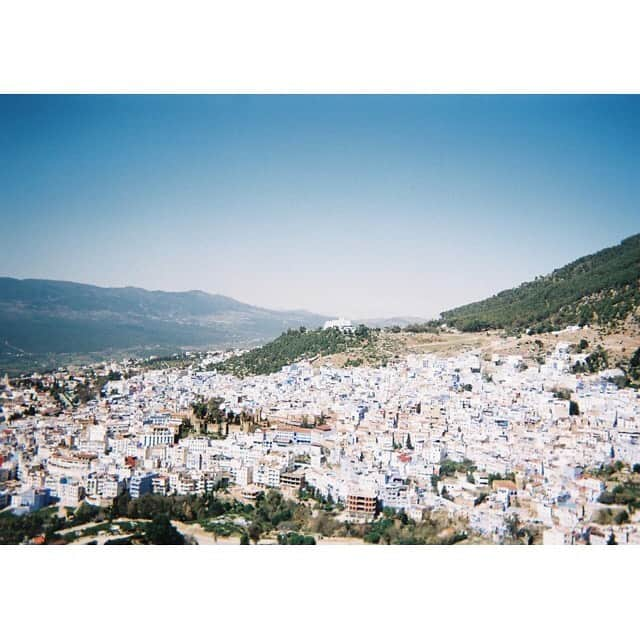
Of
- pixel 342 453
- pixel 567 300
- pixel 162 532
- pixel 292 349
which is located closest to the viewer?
pixel 162 532

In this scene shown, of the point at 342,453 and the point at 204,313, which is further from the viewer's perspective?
the point at 204,313

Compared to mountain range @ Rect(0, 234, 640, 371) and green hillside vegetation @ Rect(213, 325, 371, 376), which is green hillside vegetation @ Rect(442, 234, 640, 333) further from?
green hillside vegetation @ Rect(213, 325, 371, 376)

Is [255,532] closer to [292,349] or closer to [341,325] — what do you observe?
[292,349]

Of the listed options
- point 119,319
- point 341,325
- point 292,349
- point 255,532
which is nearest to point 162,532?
point 255,532

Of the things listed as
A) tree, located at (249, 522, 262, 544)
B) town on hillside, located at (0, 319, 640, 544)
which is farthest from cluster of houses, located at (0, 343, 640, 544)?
tree, located at (249, 522, 262, 544)

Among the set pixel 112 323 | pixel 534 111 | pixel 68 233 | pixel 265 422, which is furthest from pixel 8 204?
pixel 534 111
